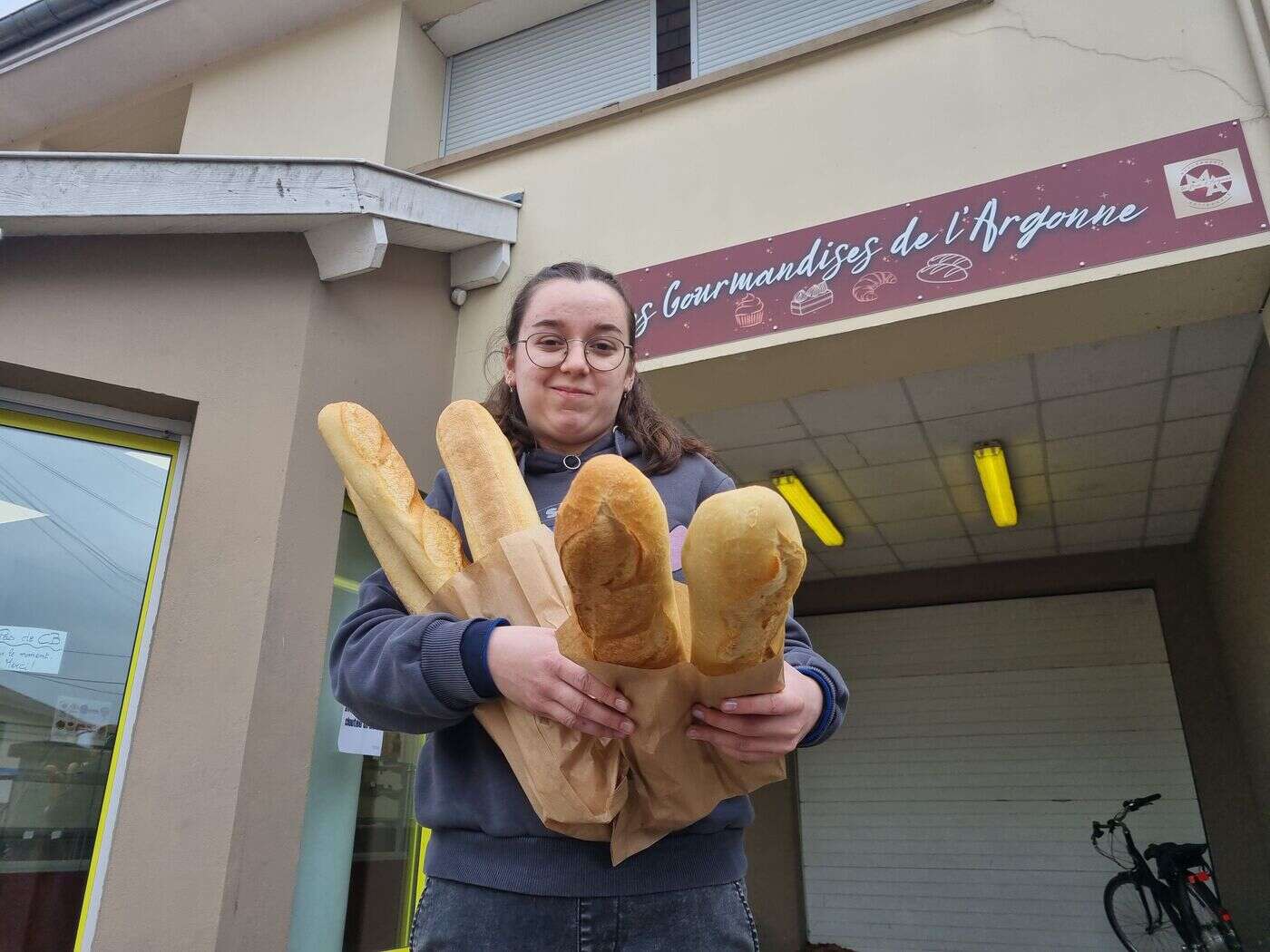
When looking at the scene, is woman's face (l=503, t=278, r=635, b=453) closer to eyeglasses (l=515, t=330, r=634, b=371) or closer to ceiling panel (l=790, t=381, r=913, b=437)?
eyeglasses (l=515, t=330, r=634, b=371)

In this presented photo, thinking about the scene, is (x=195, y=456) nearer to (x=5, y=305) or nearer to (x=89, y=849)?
(x=5, y=305)

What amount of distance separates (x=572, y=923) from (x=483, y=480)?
20.2 inches

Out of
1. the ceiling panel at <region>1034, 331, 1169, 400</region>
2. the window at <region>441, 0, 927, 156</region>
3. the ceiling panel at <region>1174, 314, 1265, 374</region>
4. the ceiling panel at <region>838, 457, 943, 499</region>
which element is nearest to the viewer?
the ceiling panel at <region>1174, 314, 1265, 374</region>

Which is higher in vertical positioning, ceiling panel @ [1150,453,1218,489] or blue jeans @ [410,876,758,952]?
ceiling panel @ [1150,453,1218,489]

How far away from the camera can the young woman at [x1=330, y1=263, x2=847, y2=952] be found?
0.81 meters

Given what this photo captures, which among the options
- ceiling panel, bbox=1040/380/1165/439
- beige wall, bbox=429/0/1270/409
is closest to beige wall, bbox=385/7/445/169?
beige wall, bbox=429/0/1270/409

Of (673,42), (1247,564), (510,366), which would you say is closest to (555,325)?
(510,366)

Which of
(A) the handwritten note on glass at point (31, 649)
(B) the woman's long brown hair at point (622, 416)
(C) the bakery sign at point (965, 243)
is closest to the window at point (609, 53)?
(C) the bakery sign at point (965, 243)

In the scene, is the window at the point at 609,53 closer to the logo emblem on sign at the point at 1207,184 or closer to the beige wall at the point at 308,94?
the beige wall at the point at 308,94

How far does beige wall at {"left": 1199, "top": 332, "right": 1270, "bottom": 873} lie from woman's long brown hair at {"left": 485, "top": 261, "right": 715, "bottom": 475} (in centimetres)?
411

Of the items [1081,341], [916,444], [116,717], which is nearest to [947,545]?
[916,444]

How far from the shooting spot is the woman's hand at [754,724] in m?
0.77

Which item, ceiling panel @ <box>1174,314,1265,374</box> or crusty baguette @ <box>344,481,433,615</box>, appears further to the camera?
ceiling panel @ <box>1174,314,1265,374</box>

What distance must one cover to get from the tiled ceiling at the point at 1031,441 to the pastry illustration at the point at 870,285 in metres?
1.09
